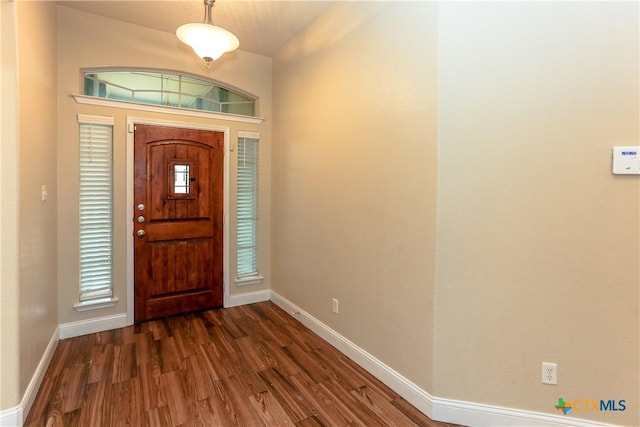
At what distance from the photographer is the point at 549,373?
1733 mm

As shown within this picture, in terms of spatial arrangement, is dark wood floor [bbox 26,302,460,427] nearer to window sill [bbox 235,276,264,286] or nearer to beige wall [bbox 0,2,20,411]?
beige wall [bbox 0,2,20,411]

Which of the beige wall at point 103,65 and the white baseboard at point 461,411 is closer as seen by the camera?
the white baseboard at point 461,411

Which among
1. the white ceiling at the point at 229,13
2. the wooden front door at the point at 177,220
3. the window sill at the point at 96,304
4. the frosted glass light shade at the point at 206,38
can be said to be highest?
the white ceiling at the point at 229,13

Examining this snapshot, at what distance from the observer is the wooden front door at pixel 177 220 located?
10.4 feet

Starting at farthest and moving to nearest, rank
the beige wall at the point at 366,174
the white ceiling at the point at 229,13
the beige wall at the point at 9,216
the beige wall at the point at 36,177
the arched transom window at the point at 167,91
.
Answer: the arched transom window at the point at 167,91, the white ceiling at the point at 229,13, the beige wall at the point at 366,174, the beige wall at the point at 36,177, the beige wall at the point at 9,216

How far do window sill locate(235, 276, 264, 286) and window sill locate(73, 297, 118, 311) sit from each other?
1.23 m

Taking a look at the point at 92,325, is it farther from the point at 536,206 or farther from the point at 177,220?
the point at 536,206

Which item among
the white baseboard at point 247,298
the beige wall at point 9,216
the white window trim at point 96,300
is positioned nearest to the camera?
the beige wall at point 9,216

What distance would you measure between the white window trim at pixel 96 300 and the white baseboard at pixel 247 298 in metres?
1.12

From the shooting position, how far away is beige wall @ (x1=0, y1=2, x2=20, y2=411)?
65.9 inches

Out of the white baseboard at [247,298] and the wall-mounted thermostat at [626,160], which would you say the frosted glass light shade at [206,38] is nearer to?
the wall-mounted thermostat at [626,160]

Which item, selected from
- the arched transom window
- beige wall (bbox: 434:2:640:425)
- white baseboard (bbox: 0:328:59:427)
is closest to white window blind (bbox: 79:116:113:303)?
the arched transom window

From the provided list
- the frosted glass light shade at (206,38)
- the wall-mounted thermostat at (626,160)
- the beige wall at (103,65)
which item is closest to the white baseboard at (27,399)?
the beige wall at (103,65)

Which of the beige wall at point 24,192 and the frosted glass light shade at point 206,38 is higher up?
the frosted glass light shade at point 206,38
